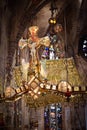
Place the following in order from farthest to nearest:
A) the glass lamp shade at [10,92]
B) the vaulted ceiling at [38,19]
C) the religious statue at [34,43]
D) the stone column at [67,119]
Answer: the stone column at [67,119] → the vaulted ceiling at [38,19] → the glass lamp shade at [10,92] → the religious statue at [34,43]

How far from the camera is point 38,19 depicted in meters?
17.9

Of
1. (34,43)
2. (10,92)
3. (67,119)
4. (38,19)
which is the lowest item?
(67,119)

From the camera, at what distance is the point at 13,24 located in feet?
49.1

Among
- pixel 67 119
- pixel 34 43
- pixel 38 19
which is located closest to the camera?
pixel 34 43

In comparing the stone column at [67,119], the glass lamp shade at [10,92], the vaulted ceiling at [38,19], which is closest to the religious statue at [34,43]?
the glass lamp shade at [10,92]

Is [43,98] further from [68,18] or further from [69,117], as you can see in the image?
[68,18]

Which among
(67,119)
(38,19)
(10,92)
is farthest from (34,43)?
(67,119)

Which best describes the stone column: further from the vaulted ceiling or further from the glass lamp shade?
the glass lamp shade

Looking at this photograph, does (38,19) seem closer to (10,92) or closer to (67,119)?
(67,119)

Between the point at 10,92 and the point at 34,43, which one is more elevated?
the point at 34,43

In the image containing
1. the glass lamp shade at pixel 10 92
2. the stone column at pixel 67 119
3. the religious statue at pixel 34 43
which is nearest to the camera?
the religious statue at pixel 34 43

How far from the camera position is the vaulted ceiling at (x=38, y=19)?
14.5 m

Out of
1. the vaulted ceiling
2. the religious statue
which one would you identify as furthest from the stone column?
the religious statue

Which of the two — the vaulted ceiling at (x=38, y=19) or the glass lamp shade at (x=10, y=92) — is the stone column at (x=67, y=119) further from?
the glass lamp shade at (x=10, y=92)
